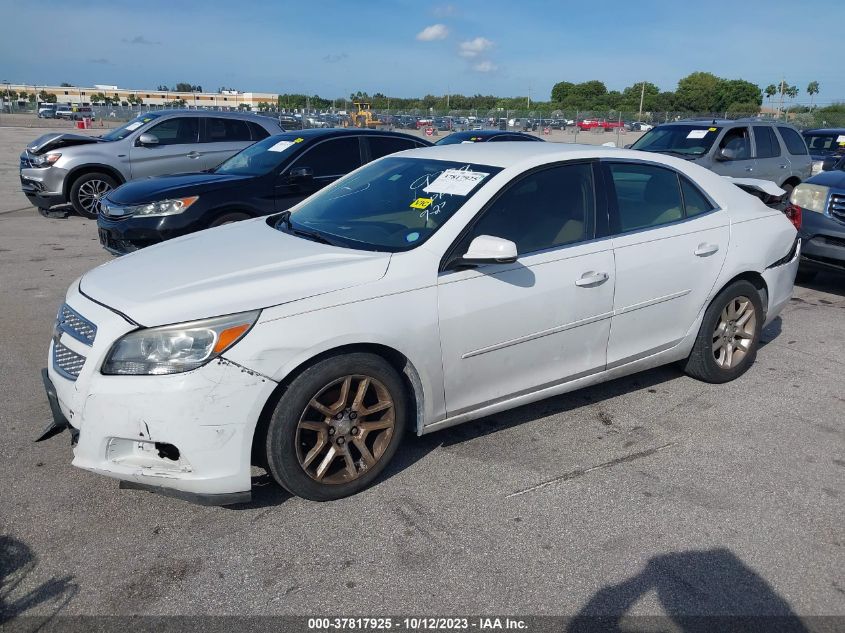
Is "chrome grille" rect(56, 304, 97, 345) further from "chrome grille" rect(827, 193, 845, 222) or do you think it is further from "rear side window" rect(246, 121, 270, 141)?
"rear side window" rect(246, 121, 270, 141)

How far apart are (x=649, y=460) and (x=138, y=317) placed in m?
2.72

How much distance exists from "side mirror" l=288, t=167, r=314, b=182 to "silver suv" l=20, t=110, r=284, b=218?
4.47 metres

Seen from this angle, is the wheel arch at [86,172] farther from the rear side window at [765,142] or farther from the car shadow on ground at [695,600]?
the car shadow on ground at [695,600]

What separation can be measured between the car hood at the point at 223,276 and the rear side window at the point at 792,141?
431 inches

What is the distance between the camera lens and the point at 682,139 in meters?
11.4

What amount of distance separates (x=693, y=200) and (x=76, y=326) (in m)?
3.78

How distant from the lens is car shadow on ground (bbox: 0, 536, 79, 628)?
8.55 feet

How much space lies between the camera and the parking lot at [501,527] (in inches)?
107

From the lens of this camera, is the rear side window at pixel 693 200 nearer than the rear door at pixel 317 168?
Yes

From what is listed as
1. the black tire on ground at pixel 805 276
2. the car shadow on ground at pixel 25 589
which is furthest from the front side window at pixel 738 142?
the car shadow on ground at pixel 25 589

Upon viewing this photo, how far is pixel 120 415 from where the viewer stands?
292 centimetres

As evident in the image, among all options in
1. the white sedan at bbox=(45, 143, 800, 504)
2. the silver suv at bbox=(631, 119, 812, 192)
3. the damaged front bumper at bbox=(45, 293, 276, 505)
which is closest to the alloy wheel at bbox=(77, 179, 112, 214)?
the white sedan at bbox=(45, 143, 800, 504)

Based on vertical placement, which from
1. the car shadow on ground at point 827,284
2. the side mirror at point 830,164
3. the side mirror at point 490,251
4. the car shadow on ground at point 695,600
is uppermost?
the side mirror at point 490,251

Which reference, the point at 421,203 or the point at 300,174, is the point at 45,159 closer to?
the point at 300,174
